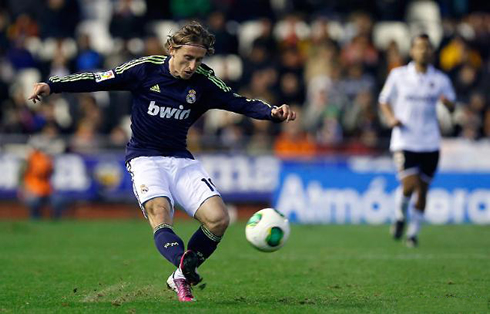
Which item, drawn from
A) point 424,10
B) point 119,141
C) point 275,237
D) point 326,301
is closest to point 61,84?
point 275,237

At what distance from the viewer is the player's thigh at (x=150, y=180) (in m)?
7.85

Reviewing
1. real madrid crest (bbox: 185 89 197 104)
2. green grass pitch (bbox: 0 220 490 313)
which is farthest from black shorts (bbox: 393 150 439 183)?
real madrid crest (bbox: 185 89 197 104)

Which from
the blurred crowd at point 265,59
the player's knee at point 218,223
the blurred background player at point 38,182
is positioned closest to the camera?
the player's knee at point 218,223

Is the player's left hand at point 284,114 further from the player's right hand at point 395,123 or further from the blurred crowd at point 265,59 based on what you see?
the blurred crowd at point 265,59

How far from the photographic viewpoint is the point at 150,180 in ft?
25.9

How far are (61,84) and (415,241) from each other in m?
6.72

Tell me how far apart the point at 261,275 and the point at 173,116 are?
2409 millimetres

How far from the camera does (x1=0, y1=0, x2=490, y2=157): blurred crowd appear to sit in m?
19.5

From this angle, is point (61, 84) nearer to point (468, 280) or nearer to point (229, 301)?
point (229, 301)

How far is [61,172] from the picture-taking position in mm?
19281

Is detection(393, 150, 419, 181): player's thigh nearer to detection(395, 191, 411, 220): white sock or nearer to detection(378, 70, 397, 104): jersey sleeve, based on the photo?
detection(395, 191, 411, 220): white sock

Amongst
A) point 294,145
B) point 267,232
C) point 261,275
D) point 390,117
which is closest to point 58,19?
point 294,145

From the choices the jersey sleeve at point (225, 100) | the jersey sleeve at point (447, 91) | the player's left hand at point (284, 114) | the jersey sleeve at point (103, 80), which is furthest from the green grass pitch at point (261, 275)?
the jersey sleeve at point (447, 91)

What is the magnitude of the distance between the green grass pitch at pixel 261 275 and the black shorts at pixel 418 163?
1036 millimetres
